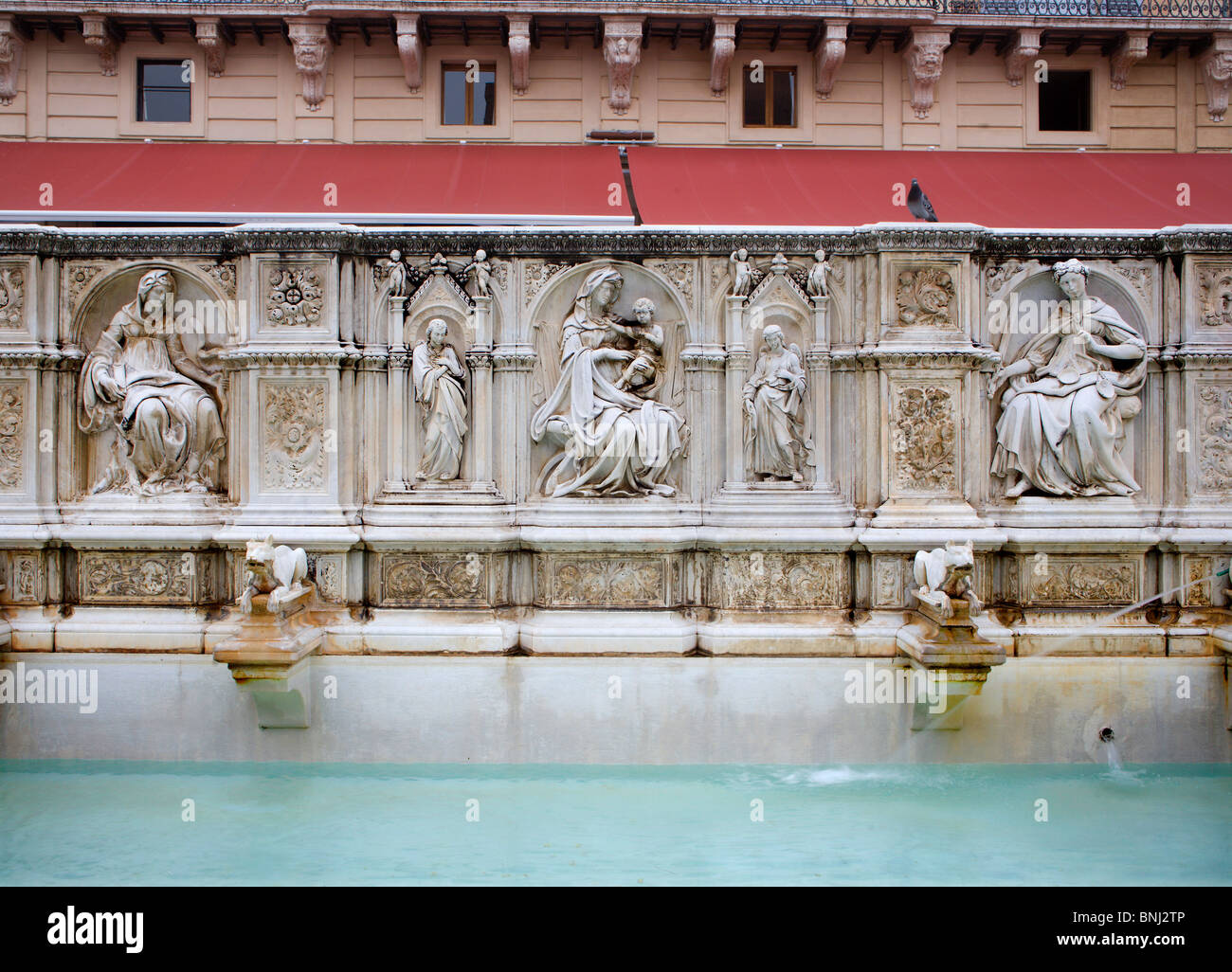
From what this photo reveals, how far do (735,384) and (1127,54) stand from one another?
356 inches

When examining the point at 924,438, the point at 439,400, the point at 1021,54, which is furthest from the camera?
the point at 1021,54

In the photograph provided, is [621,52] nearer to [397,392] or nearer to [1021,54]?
[1021,54]

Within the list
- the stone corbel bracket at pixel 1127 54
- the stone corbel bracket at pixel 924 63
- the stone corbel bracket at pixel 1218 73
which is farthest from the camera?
the stone corbel bracket at pixel 1218 73

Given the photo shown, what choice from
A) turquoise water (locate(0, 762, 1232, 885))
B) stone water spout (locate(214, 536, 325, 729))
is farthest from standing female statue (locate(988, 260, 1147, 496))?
stone water spout (locate(214, 536, 325, 729))

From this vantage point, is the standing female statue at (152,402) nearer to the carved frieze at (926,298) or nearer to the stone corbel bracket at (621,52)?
the carved frieze at (926,298)

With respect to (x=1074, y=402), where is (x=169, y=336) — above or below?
above

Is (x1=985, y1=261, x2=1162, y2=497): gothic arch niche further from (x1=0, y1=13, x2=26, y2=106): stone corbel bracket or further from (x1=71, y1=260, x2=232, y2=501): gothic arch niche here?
(x1=0, y1=13, x2=26, y2=106): stone corbel bracket

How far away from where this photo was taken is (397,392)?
24.8 ft

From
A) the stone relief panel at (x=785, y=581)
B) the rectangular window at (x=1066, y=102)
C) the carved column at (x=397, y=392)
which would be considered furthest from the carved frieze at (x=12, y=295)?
the rectangular window at (x=1066, y=102)

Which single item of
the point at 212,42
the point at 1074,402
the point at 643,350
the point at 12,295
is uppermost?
the point at 212,42

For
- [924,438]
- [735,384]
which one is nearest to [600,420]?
[735,384]

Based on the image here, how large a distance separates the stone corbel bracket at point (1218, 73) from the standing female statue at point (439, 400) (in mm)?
11497

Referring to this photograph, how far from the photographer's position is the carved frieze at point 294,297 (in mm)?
7445

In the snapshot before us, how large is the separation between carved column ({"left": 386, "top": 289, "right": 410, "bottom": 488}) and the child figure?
5.76ft
